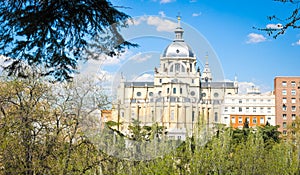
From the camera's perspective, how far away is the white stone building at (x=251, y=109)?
42.8 metres

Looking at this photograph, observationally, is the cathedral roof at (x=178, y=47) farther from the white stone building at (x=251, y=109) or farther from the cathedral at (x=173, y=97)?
the white stone building at (x=251, y=109)

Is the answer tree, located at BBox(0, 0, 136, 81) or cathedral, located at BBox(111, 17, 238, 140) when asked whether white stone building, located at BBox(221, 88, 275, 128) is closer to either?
cathedral, located at BBox(111, 17, 238, 140)

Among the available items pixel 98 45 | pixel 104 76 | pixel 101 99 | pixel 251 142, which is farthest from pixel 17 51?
pixel 251 142

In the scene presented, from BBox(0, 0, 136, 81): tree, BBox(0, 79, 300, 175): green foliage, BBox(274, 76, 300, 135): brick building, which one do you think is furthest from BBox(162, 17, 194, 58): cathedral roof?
BBox(274, 76, 300, 135): brick building

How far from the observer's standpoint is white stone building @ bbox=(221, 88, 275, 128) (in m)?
42.8

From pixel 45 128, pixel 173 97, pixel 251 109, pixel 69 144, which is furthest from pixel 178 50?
pixel 251 109

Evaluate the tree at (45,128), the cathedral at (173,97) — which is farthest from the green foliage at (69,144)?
the cathedral at (173,97)

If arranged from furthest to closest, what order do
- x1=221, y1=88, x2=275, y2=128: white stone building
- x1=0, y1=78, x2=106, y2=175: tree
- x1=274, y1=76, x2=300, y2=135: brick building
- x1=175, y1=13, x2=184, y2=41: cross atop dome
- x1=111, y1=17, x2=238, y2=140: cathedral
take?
x1=274, y1=76, x2=300, y2=135: brick building → x1=221, y1=88, x2=275, y2=128: white stone building → x1=0, y1=78, x2=106, y2=175: tree → x1=111, y1=17, x2=238, y2=140: cathedral → x1=175, y1=13, x2=184, y2=41: cross atop dome

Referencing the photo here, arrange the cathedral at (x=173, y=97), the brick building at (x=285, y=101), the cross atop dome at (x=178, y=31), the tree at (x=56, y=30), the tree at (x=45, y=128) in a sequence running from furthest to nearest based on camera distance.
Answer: the brick building at (x=285, y=101)
the tree at (x=45, y=128)
the cathedral at (x=173, y=97)
the cross atop dome at (x=178, y=31)
the tree at (x=56, y=30)

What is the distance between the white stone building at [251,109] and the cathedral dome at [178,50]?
36.3 meters

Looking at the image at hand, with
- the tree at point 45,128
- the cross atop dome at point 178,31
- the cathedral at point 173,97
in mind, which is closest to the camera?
the cross atop dome at point 178,31

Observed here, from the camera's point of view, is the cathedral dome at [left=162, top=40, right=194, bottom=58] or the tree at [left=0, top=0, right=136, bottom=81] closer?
the tree at [left=0, top=0, right=136, bottom=81]

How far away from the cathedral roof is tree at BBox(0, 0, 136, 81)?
1.18 meters

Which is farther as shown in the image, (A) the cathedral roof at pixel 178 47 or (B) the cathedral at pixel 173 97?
(B) the cathedral at pixel 173 97
